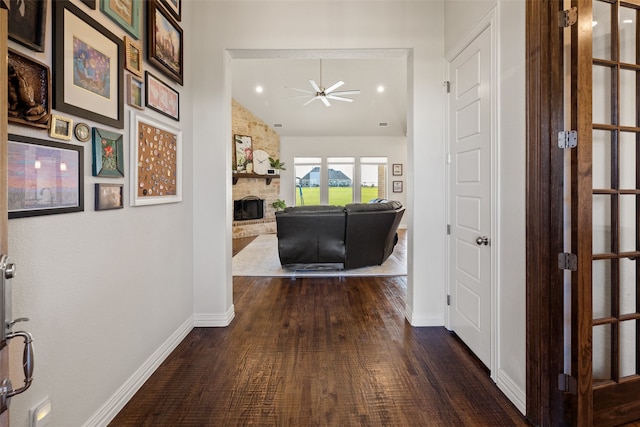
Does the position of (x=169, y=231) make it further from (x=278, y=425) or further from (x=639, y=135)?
(x=639, y=135)

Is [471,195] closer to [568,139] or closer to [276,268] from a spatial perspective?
[568,139]

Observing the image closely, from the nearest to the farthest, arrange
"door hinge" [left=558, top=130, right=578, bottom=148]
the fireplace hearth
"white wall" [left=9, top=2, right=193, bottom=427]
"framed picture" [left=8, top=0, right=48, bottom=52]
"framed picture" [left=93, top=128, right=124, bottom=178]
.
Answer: "framed picture" [left=8, top=0, right=48, bottom=52] < "white wall" [left=9, top=2, right=193, bottom=427] < "door hinge" [left=558, top=130, right=578, bottom=148] < "framed picture" [left=93, top=128, right=124, bottom=178] < the fireplace hearth

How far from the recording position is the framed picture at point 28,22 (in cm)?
109

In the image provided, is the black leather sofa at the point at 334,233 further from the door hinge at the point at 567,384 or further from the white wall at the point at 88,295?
the door hinge at the point at 567,384

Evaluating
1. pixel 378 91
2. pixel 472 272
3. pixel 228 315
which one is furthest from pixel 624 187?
pixel 378 91

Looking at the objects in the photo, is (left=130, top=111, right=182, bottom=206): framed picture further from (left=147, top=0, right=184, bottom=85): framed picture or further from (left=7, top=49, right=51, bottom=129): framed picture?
(left=7, top=49, right=51, bottom=129): framed picture

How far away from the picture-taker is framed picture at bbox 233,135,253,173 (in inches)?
312

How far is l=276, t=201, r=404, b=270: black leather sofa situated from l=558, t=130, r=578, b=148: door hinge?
9.27 feet

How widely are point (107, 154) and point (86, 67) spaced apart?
1.34ft

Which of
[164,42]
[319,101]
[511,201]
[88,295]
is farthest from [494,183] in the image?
[319,101]

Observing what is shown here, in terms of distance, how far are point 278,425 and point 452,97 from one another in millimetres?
2597

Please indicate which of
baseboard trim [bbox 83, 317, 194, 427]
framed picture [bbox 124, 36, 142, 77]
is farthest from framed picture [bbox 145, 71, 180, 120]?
baseboard trim [bbox 83, 317, 194, 427]

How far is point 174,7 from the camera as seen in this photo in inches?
93.4

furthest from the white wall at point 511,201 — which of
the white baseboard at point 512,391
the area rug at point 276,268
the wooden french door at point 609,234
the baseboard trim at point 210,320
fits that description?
the area rug at point 276,268
